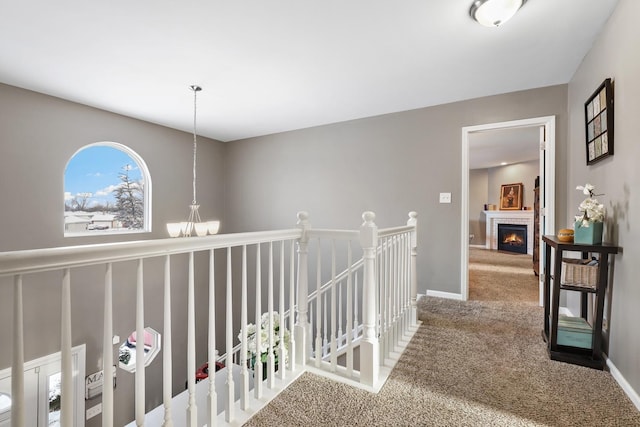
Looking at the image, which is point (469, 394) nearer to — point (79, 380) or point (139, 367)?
point (139, 367)

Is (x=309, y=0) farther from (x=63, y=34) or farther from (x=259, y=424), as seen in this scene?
(x=259, y=424)

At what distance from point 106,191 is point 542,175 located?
5.17 metres

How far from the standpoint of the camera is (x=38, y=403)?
2.96 m

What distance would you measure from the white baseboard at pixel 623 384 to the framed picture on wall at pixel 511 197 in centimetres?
623

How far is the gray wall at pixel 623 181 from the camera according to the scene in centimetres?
152

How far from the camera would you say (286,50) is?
232cm

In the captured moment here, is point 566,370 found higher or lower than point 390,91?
lower

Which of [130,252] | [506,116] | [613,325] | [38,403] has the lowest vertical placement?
[38,403]

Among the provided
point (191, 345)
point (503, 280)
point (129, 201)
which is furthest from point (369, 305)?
point (129, 201)

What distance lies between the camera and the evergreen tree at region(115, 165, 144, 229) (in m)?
3.93

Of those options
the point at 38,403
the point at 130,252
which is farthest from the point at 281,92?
the point at 38,403

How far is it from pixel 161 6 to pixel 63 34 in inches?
34.3

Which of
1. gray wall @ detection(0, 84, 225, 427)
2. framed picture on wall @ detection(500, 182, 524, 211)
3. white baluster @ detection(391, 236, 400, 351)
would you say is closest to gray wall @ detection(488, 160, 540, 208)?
framed picture on wall @ detection(500, 182, 524, 211)

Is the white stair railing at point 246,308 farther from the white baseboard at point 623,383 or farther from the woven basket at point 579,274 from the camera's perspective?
the white baseboard at point 623,383
